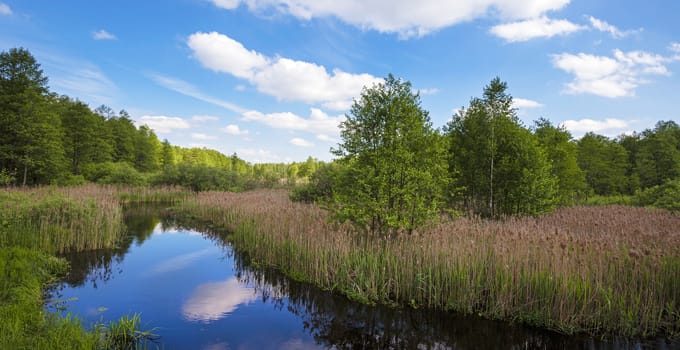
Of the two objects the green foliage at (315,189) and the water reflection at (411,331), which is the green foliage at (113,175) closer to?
the green foliage at (315,189)

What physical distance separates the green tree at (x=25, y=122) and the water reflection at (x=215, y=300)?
2383 cm

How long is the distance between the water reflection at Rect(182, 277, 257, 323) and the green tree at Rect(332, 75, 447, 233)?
132 inches

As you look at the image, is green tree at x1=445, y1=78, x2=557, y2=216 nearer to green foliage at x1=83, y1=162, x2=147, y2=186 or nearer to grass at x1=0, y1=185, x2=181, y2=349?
grass at x1=0, y1=185, x2=181, y2=349

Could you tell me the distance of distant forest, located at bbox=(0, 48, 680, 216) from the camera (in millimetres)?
13578

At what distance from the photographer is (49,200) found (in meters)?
11.5

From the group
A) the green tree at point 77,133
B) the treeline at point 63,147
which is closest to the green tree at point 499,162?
the treeline at point 63,147

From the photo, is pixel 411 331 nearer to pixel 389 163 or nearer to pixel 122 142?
pixel 389 163

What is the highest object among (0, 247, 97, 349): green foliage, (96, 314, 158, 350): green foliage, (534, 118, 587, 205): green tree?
(534, 118, 587, 205): green tree

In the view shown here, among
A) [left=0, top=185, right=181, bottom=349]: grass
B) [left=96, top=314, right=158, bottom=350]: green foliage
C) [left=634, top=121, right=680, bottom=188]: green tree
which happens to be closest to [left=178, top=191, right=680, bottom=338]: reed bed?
[left=96, top=314, right=158, bottom=350]: green foliage

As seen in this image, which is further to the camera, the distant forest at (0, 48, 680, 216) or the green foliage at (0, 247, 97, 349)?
the distant forest at (0, 48, 680, 216)

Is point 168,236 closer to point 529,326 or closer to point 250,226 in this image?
point 250,226

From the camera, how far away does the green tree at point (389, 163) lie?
340 inches

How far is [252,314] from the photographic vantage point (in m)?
6.86

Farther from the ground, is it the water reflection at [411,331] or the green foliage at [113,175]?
the green foliage at [113,175]
